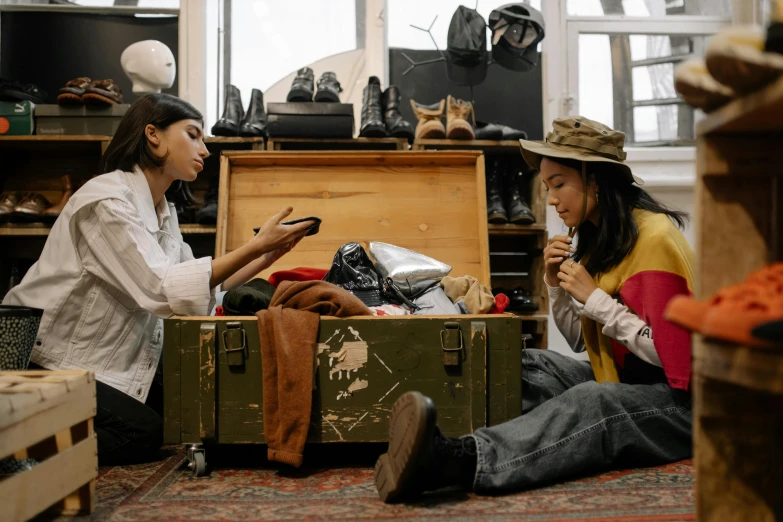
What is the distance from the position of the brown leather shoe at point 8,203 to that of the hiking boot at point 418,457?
82.3 inches

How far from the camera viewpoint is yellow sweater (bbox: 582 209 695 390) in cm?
153

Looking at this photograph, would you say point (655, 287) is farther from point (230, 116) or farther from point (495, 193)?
point (230, 116)

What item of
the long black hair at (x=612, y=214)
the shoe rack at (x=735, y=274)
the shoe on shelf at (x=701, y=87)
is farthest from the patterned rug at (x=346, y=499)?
the shoe on shelf at (x=701, y=87)

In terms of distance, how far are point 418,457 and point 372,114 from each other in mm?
1823

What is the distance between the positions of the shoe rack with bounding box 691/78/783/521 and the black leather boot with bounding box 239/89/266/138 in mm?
2152

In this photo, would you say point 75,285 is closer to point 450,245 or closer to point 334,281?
point 334,281

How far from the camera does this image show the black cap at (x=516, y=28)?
10.3ft

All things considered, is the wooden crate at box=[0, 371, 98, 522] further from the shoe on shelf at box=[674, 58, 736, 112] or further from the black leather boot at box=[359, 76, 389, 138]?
the black leather boot at box=[359, 76, 389, 138]

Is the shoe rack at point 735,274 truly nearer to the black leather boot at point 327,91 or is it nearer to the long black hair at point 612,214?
the long black hair at point 612,214

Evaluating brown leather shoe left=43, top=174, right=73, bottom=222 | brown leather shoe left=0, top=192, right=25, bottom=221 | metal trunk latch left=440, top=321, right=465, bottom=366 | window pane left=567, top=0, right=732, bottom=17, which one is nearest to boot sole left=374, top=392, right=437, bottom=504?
metal trunk latch left=440, top=321, right=465, bottom=366

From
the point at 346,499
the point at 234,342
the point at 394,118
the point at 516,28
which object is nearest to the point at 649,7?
the point at 516,28

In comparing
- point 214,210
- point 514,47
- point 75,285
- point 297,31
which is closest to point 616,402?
point 75,285

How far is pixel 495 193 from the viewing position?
2.86 metres

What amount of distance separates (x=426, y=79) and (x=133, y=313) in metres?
2.03
